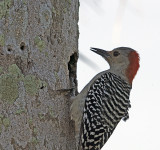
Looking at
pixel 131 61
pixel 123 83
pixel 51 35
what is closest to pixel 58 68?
pixel 51 35

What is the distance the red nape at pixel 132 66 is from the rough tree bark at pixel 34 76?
1362mm

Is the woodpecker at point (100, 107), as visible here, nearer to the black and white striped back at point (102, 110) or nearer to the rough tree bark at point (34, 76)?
the black and white striped back at point (102, 110)

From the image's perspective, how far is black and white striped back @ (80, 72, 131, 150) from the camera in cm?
337

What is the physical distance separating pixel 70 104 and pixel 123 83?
102 cm

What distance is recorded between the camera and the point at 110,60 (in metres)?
4.55

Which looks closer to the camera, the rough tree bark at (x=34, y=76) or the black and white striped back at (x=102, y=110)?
the rough tree bark at (x=34, y=76)

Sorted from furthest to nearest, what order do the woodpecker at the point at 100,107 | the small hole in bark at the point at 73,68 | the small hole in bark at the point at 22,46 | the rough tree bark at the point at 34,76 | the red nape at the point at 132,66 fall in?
the red nape at the point at 132,66 → the small hole in bark at the point at 73,68 → the woodpecker at the point at 100,107 → the small hole in bark at the point at 22,46 → the rough tree bark at the point at 34,76

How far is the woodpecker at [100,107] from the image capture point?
3346 millimetres

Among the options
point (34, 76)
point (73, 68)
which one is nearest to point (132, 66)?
point (73, 68)

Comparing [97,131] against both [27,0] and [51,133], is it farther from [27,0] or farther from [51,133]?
[27,0]

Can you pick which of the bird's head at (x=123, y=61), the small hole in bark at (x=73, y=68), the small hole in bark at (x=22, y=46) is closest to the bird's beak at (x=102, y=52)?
the bird's head at (x=123, y=61)

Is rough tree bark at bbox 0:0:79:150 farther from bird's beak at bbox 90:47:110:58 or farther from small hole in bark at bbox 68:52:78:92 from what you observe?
bird's beak at bbox 90:47:110:58

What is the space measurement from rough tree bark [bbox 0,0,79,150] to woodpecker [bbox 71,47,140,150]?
0.23 m

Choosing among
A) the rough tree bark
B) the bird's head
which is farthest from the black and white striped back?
the bird's head
